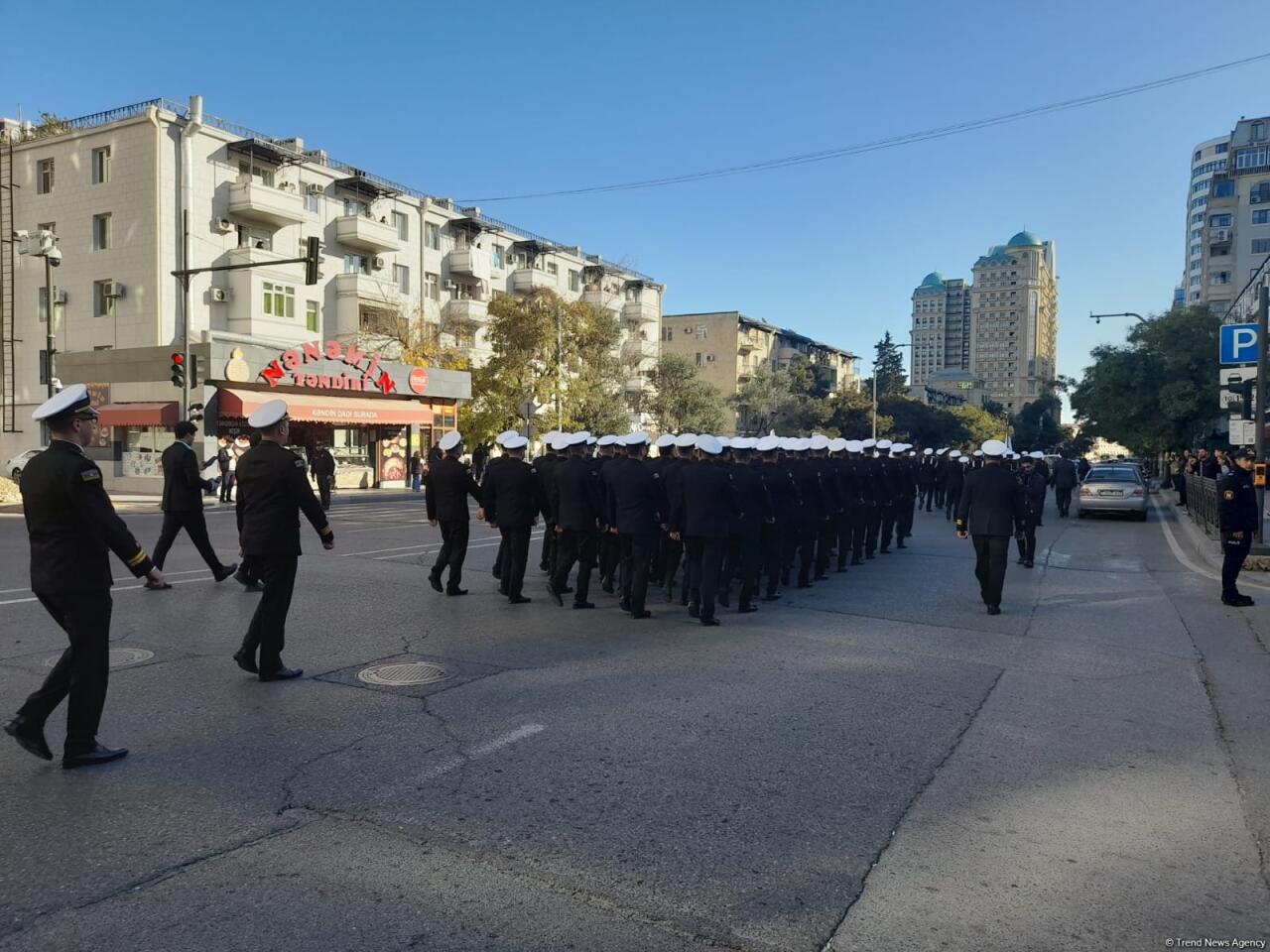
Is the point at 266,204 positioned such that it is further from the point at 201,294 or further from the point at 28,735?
the point at 28,735

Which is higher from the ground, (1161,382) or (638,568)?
(1161,382)

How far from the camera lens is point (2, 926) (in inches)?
125

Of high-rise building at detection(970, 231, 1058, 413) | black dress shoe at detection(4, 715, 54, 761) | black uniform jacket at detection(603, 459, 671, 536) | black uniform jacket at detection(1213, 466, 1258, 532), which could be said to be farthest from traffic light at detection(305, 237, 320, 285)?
high-rise building at detection(970, 231, 1058, 413)

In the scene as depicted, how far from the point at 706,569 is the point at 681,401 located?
49.8 metres

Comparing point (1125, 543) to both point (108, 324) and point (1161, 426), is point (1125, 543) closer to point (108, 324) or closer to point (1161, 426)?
point (1161, 426)

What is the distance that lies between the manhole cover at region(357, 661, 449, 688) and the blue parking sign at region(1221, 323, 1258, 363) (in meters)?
15.0

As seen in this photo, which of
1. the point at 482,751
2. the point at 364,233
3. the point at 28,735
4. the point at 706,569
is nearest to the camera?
the point at 28,735

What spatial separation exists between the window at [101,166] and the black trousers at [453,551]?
32.6 metres

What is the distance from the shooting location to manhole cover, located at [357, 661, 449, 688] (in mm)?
6574

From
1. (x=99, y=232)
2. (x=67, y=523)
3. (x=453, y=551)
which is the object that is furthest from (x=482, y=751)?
(x=99, y=232)

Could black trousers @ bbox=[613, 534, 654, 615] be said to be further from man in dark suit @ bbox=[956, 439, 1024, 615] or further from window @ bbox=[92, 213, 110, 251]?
window @ bbox=[92, 213, 110, 251]

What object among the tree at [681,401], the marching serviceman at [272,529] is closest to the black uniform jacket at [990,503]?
the marching serviceman at [272,529]

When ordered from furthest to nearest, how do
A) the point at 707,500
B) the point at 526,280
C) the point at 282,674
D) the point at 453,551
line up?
the point at 526,280 → the point at 453,551 → the point at 707,500 → the point at 282,674

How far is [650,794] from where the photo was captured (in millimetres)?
4480
